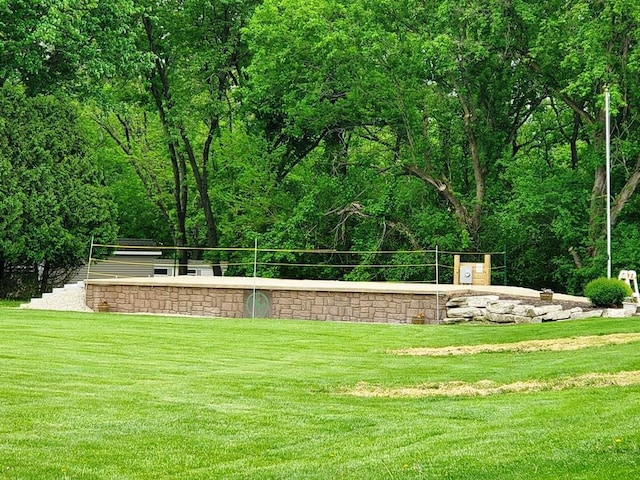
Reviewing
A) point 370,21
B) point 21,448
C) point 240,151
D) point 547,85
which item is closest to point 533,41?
point 547,85

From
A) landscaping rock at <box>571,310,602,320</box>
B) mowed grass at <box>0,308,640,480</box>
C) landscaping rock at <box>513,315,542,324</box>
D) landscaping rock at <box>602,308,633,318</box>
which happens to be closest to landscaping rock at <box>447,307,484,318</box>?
landscaping rock at <box>513,315,542,324</box>

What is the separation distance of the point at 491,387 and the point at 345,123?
22.2 m

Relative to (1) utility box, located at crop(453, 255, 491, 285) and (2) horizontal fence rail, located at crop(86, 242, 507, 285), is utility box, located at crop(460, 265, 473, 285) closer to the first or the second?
(1) utility box, located at crop(453, 255, 491, 285)

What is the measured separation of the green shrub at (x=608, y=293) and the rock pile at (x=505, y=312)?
385 millimetres

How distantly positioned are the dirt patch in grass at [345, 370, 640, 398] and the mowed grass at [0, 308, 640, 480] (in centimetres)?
26

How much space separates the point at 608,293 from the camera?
21469mm

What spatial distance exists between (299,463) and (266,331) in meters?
12.1

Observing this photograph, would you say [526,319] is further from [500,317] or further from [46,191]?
[46,191]

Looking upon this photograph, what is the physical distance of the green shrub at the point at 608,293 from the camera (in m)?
21.5

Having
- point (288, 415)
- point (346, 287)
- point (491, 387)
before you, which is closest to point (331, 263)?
point (346, 287)

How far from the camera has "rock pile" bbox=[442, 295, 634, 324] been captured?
21625 millimetres

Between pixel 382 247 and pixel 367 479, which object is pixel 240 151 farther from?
pixel 367 479

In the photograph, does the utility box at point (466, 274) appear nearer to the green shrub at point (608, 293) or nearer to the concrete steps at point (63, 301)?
the green shrub at point (608, 293)

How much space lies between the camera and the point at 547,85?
29891 millimetres
